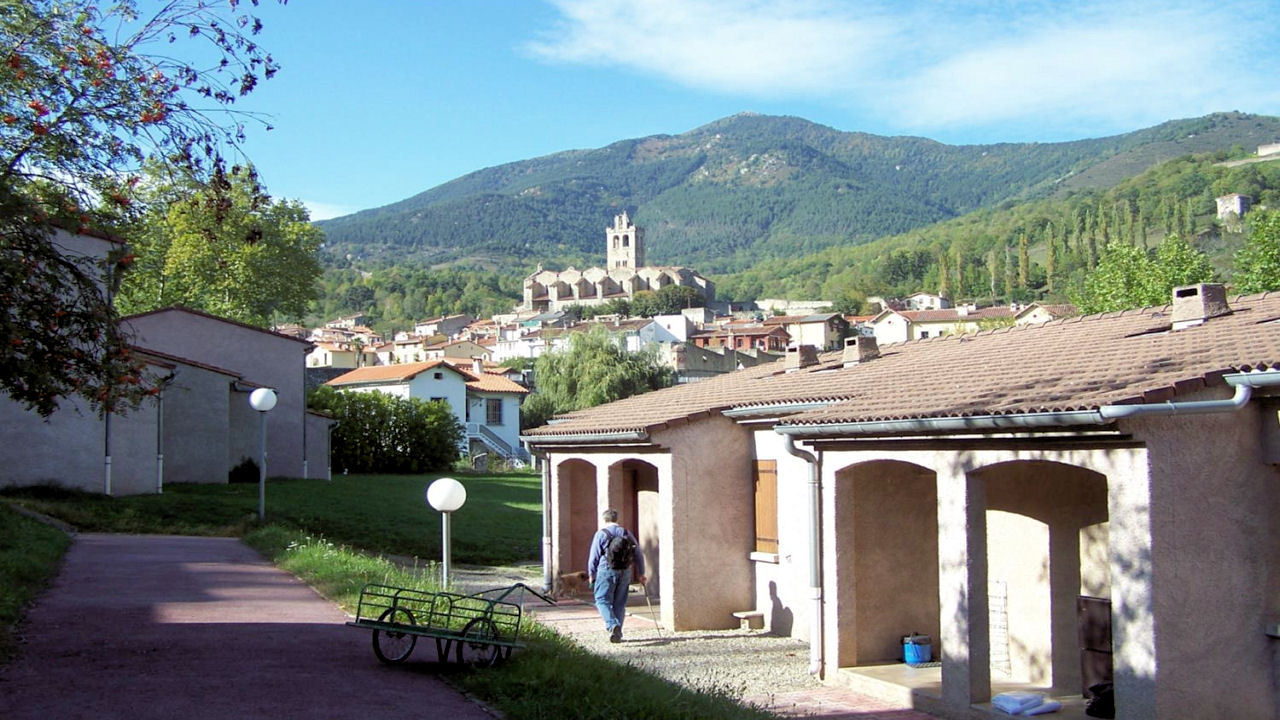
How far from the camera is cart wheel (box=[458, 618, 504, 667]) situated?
29.9ft

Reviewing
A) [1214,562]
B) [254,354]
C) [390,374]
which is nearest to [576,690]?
[1214,562]

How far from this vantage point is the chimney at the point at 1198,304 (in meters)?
11.9

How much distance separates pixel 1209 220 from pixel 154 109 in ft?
433

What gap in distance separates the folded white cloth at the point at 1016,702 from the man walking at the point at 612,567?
526 cm

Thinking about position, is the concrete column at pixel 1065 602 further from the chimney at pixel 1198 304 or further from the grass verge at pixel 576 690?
the grass verge at pixel 576 690

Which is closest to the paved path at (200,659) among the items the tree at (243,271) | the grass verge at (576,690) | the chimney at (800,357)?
the grass verge at (576,690)

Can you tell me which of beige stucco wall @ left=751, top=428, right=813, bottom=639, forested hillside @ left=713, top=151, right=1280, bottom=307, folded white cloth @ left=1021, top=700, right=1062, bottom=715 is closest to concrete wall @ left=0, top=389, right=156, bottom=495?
beige stucco wall @ left=751, top=428, right=813, bottom=639

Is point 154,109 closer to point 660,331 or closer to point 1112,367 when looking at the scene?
point 1112,367

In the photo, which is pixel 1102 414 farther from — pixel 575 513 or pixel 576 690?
pixel 575 513

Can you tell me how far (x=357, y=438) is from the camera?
1772 inches

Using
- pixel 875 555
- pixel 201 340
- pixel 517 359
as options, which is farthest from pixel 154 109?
pixel 517 359

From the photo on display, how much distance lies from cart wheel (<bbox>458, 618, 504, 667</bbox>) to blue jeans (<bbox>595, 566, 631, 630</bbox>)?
15.3 feet

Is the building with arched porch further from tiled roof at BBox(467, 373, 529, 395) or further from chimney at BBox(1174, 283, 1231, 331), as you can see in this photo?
tiled roof at BBox(467, 373, 529, 395)

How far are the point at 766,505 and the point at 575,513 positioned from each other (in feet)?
17.2
